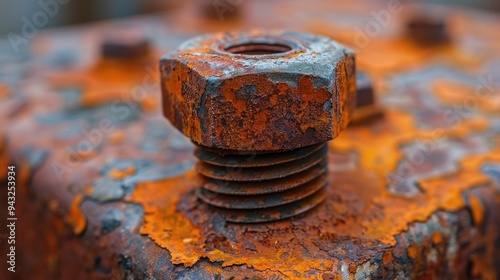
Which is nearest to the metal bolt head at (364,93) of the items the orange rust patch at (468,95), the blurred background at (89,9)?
the orange rust patch at (468,95)

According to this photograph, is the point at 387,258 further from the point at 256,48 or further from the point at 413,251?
the point at 256,48

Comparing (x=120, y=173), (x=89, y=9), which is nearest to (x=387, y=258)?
(x=120, y=173)

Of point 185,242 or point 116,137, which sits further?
point 116,137

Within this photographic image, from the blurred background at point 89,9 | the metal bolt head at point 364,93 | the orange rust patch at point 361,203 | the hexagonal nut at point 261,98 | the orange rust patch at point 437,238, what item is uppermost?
the hexagonal nut at point 261,98

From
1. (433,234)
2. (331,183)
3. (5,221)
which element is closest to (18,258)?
(5,221)

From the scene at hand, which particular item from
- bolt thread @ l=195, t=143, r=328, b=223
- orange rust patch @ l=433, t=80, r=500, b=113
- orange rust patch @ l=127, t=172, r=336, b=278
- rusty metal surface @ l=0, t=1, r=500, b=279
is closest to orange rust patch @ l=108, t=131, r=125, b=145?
rusty metal surface @ l=0, t=1, r=500, b=279

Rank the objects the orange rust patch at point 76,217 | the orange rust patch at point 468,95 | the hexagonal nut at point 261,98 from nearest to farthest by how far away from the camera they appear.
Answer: the hexagonal nut at point 261,98
the orange rust patch at point 76,217
the orange rust patch at point 468,95

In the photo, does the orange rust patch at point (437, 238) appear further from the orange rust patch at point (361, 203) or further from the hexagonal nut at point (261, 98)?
the hexagonal nut at point (261, 98)
